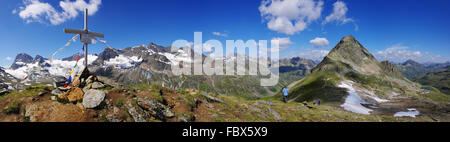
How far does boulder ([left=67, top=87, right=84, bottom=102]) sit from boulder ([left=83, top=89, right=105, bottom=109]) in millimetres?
526

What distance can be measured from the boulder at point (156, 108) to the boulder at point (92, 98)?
2680mm

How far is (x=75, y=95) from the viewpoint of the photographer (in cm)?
1359

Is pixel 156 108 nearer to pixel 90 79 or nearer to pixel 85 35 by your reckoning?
pixel 90 79

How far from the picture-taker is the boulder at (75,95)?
13.2 meters

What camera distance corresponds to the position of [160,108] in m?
15.0

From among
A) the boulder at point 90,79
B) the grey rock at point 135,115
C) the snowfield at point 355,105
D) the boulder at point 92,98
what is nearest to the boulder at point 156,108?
the grey rock at point 135,115

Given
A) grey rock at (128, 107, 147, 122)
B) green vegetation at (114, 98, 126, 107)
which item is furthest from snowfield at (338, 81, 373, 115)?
green vegetation at (114, 98, 126, 107)

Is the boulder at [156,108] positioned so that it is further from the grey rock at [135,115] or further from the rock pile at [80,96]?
the rock pile at [80,96]

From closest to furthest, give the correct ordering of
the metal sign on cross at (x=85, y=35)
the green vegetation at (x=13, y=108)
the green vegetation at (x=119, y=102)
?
the green vegetation at (x=13, y=108) → the green vegetation at (x=119, y=102) → the metal sign on cross at (x=85, y=35)

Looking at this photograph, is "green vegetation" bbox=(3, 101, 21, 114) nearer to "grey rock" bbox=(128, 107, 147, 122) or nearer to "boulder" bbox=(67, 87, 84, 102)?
"boulder" bbox=(67, 87, 84, 102)

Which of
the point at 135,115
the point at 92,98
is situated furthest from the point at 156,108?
the point at 92,98
